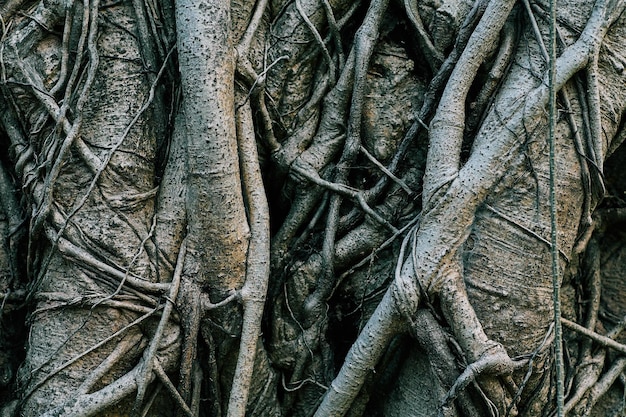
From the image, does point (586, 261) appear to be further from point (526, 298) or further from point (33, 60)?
point (33, 60)

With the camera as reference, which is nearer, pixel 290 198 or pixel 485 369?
pixel 485 369

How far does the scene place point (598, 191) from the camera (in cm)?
217

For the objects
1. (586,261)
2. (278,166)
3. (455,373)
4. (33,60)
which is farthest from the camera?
(586,261)

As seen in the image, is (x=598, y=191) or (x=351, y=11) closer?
(x=598, y=191)

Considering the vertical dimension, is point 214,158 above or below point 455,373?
above

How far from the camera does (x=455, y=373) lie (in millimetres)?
1990

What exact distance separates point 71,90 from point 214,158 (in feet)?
1.57

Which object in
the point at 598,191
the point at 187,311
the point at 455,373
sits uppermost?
the point at 598,191

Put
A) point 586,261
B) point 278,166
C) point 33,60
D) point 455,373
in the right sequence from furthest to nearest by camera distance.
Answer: point 586,261, point 278,166, point 33,60, point 455,373

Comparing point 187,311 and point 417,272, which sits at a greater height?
point 417,272

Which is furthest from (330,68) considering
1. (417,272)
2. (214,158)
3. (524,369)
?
(524,369)

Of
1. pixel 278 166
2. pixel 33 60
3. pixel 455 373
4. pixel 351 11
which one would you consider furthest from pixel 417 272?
pixel 33 60

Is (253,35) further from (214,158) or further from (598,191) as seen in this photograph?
(598,191)

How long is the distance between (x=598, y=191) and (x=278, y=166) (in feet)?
3.14
